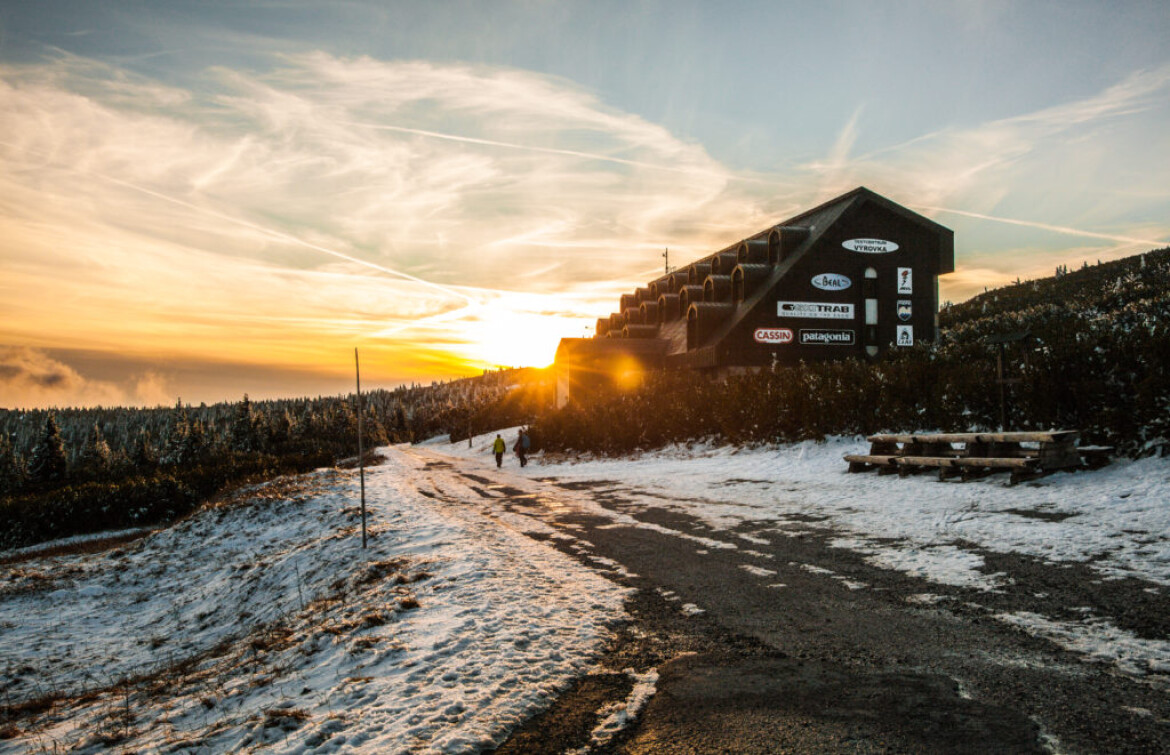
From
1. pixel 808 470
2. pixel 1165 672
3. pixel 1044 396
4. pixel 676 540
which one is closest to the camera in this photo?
pixel 1165 672

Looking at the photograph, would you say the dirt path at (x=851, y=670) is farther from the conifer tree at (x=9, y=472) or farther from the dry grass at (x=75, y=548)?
the conifer tree at (x=9, y=472)

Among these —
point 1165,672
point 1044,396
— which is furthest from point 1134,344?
point 1165,672

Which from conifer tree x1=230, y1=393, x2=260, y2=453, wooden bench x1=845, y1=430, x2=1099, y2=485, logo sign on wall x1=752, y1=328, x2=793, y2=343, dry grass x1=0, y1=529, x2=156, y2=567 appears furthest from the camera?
conifer tree x1=230, y1=393, x2=260, y2=453

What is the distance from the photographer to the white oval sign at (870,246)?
111 ft

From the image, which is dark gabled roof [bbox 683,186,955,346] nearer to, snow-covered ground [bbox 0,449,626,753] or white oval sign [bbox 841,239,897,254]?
white oval sign [bbox 841,239,897,254]

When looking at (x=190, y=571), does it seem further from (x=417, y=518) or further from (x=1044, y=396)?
(x=1044, y=396)

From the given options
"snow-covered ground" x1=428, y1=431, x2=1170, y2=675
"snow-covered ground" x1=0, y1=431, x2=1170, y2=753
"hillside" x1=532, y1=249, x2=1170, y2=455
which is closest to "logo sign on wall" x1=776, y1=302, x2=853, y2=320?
"hillside" x1=532, y1=249, x2=1170, y2=455

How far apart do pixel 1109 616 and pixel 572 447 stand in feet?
94.5

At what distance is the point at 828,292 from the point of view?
33.7m

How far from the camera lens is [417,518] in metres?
13.6

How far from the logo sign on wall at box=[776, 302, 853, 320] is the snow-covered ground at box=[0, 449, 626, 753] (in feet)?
77.1

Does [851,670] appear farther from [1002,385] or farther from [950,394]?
[950,394]

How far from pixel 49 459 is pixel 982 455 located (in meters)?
70.7

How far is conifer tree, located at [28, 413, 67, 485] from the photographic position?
5397 cm
